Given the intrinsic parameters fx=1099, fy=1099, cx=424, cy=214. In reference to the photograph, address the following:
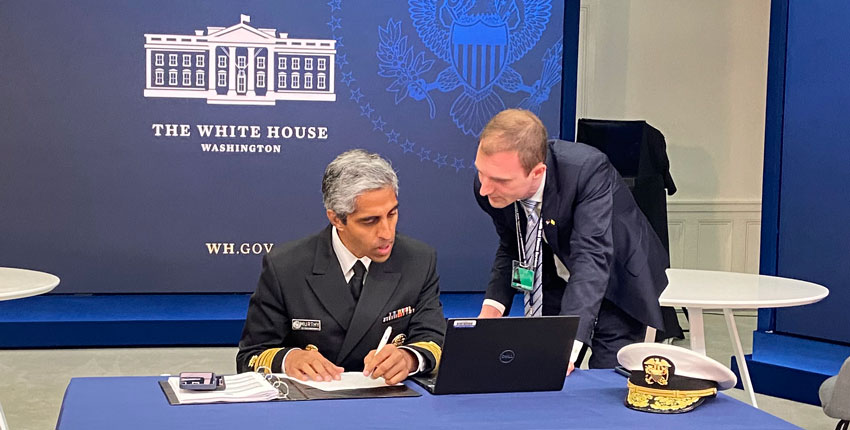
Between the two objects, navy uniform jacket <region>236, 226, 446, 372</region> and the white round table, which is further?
the white round table

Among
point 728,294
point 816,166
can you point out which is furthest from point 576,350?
point 816,166

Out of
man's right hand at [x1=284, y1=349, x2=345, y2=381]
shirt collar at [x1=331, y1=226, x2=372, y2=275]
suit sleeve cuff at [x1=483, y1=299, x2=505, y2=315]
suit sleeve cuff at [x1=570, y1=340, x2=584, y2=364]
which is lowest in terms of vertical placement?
man's right hand at [x1=284, y1=349, x2=345, y2=381]

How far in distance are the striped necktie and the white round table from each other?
1.86 meters

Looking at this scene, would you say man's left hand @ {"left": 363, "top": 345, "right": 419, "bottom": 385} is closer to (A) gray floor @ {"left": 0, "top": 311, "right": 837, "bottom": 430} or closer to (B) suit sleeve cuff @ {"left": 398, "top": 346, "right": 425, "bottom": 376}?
(B) suit sleeve cuff @ {"left": 398, "top": 346, "right": 425, "bottom": 376}

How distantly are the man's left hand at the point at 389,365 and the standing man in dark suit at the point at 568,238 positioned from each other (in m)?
0.48

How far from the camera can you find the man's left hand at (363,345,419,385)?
2.73 m

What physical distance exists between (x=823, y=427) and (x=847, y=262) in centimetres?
102

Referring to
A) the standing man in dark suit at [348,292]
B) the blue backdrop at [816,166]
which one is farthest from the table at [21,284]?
the blue backdrop at [816,166]

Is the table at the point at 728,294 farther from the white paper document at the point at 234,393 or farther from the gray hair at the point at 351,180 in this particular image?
the white paper document at the point at 234,393

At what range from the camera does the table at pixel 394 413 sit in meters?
2.32

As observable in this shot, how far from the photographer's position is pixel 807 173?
575 cm

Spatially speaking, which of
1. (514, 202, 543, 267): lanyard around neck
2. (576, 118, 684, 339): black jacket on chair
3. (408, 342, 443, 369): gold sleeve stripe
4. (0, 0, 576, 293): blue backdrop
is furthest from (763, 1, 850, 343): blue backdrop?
(408, 342, 443, 369): gold sleeve stripe

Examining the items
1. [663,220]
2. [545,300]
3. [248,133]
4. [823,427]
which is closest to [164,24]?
[248,133]

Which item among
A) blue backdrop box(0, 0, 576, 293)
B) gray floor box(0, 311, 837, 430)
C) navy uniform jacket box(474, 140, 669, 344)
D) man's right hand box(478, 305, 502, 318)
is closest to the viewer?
navy uniform jacket box(474, 140, 669, 344)
